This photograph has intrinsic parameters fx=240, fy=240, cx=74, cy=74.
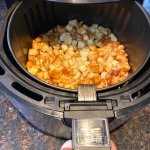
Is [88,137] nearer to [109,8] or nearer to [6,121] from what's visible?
[6,121]

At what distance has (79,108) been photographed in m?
0.47

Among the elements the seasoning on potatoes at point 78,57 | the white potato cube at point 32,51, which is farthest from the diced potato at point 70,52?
the white potato cube at point 32,51

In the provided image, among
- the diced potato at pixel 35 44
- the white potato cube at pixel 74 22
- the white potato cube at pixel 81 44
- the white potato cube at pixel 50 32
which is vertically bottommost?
the white potato cube at pixel 81 44

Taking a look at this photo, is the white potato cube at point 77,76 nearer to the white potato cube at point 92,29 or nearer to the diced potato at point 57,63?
the diced potato at point 57,63

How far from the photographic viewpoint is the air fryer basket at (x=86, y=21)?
647mm

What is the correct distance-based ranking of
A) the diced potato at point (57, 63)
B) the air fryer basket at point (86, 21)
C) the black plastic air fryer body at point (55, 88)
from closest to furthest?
the black plastic air fryer body at point (55, 88), the air fryer basket at point (86, 21), the diced potato at point (57, 63)

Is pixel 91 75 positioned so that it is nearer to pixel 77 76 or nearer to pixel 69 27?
pixel 77 76

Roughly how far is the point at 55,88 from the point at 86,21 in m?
0.39

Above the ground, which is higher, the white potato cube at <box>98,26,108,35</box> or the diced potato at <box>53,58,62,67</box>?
the white potato cube at <box>98,26,108,35</box>

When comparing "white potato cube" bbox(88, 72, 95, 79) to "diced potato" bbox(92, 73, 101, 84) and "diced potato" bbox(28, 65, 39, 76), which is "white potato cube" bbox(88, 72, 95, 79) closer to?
"diced potato" bbox(92, 73, 101, 84)

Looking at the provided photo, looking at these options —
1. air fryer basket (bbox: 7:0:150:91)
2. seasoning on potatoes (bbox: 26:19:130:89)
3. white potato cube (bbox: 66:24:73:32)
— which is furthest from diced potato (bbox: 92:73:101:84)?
white potato cube (bbox: 66:24:73:32)

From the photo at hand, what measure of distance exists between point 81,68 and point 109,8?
0.68 feet

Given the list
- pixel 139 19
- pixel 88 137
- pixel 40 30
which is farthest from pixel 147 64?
pixel 40 30

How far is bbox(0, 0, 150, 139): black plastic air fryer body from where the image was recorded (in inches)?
18.9
